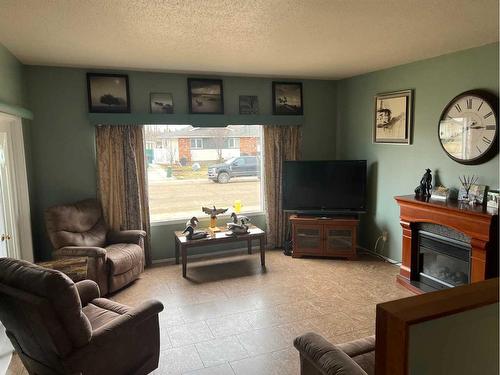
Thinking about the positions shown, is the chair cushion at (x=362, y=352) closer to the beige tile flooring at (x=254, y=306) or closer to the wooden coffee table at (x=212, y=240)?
the beige tile flooring at (x=254, y=306)

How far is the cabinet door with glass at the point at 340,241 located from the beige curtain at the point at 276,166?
0.80 m

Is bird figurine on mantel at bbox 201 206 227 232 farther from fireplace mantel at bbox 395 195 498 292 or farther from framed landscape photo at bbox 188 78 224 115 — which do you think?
fireplace mantel at bbox 395 195 498 292

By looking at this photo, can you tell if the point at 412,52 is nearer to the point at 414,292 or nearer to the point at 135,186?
the point at 414,292

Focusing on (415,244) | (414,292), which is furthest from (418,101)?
(414,292)

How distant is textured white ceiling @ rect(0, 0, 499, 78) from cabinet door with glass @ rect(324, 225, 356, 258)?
214 cm

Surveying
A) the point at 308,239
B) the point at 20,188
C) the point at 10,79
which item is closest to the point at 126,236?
the point at 20,188

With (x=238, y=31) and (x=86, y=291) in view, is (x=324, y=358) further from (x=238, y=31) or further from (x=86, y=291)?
(x=238, y=31)

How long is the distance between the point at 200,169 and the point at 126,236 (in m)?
1.45

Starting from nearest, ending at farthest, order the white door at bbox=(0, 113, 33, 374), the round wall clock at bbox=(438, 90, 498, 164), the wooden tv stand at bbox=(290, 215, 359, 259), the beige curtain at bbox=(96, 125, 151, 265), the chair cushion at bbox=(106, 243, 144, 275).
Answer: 1. the white door at bbox=(0, 113, 33, 374)
2. the round wall clock at bbox=(438, 90, 498, 164)
3. the chair cushion at bbox=(106, 243, 144, 275)
4. the beige curtain at bbox=(96, 125, 151, 265)
5. the wooden tv stand at bbox=(290, 215, 359, 259)

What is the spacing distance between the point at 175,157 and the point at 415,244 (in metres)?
3.26

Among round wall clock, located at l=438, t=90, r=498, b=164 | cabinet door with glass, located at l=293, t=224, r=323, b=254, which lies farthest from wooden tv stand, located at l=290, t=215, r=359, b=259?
round wall clock, located at l=438, t=90, r=498, b=164

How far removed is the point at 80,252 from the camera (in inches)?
149

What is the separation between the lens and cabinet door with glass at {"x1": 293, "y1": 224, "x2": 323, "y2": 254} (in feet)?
16.5

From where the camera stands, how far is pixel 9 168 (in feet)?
11.5
